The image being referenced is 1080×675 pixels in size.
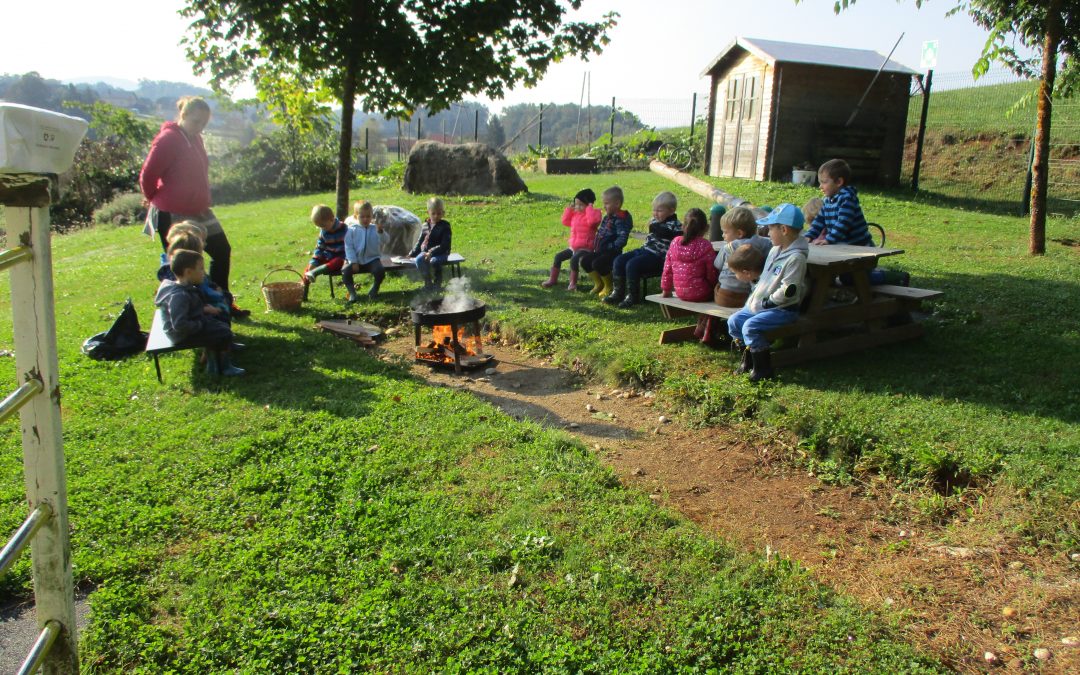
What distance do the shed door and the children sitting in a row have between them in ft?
40.6

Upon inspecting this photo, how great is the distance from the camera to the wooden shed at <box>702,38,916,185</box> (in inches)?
738

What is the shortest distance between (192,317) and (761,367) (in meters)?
4.66

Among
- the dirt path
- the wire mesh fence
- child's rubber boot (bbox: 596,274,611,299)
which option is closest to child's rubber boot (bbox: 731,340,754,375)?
the dirt path

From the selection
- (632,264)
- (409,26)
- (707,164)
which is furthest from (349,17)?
(707,164)

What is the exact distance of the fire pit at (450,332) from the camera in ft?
22.2

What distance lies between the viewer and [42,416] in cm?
219

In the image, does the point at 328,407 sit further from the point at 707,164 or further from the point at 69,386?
the point at 707,164

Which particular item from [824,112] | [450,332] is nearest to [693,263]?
[450,332]

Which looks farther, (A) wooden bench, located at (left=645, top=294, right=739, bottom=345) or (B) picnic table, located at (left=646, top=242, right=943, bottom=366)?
(A) wooden bench, located at (left=645, top=294, right=739, bottom=345)

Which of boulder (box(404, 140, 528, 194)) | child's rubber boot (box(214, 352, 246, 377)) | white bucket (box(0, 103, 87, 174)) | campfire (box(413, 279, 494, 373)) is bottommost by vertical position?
child's rubber boot (box(214, 352, 246, 377))

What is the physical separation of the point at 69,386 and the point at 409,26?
227 inches

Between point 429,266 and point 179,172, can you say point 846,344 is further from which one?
point 179,172

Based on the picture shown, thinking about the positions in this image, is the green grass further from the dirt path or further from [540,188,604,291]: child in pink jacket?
[540,188,604,291]: child in pink jacket

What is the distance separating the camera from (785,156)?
19109 millimetres
